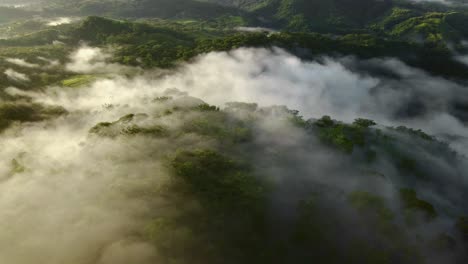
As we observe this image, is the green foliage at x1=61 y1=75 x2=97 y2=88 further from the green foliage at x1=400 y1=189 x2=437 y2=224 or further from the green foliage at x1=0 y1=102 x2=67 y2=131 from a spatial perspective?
the green foliage at x1=400 y1=189 x2=437 y2=224

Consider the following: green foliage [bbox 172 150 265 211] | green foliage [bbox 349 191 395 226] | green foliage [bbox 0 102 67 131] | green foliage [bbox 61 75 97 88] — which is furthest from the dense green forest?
green foliage [bbox 61 75 97 88]

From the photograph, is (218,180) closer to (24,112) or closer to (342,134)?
(342,134)

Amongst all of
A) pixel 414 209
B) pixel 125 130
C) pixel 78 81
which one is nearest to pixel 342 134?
pixel 414 209

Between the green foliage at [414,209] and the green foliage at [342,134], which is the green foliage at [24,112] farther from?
the green foliage at [414,209]

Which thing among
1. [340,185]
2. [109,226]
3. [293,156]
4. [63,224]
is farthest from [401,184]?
[63,224]

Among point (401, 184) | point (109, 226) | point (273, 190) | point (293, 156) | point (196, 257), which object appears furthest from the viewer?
point (293, 156)

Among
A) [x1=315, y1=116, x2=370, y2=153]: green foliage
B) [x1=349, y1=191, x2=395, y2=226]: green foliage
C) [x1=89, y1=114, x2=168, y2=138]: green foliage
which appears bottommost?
[x1=315, y1=116, x2=370, y2=153]: green foliage

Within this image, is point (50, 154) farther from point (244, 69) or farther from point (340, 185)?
point (244, 69)

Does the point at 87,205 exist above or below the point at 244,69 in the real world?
above

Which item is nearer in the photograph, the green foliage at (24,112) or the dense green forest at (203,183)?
the dense green forest at (203,183)

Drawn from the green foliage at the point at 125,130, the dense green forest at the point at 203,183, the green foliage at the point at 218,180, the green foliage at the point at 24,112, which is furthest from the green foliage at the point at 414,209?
the green foliage at the point at 24,112

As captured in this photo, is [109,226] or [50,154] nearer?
[109,226]
